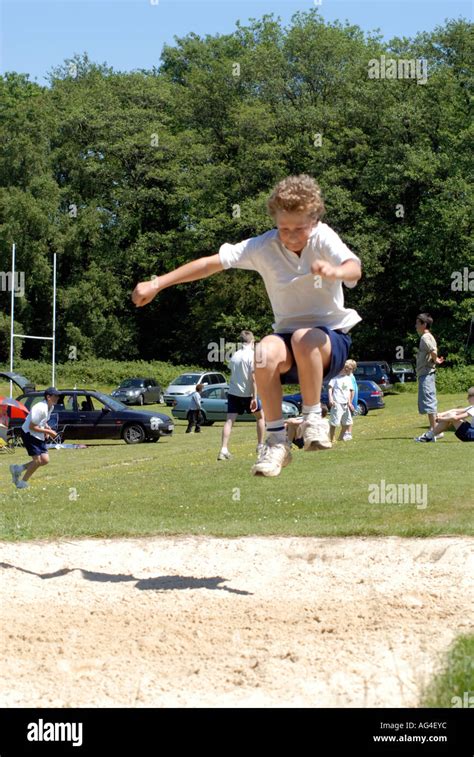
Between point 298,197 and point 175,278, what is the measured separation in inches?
39.1

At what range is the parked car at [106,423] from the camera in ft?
91.6

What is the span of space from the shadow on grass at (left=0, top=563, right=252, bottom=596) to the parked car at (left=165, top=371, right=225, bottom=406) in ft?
114

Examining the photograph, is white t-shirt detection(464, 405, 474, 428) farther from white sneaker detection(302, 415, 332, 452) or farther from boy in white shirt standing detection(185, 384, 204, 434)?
boy in white shirt standing detection(185, 384, 204, 434)

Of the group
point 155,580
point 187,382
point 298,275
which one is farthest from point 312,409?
point 187,382

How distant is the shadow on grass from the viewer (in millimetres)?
7715

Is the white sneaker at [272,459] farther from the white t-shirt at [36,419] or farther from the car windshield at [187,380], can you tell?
the car windshield at [187,380]

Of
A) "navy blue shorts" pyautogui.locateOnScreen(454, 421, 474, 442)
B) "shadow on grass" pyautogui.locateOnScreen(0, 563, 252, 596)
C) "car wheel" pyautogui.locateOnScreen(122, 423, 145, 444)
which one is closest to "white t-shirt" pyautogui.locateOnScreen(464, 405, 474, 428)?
"navy blue shorts" pyautogui.locateOnScreen(454, 421, 474, 442)

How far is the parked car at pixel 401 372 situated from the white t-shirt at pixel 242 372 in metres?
32.0

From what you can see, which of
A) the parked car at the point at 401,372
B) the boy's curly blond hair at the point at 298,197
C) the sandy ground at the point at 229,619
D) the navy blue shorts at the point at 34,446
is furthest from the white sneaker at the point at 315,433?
the parked car at the point at 401,372

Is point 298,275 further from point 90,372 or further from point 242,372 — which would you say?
point 90,372

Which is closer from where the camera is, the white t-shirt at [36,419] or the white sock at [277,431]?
the white sock at [277,431]

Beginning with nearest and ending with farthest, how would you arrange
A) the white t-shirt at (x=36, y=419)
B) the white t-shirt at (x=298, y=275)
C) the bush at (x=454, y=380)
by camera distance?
the white t-shirt at (x=298, y=275) → the white t-shirt at (x=36, y=419) → the bush at (x=454, y=380)

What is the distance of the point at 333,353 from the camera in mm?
7086
